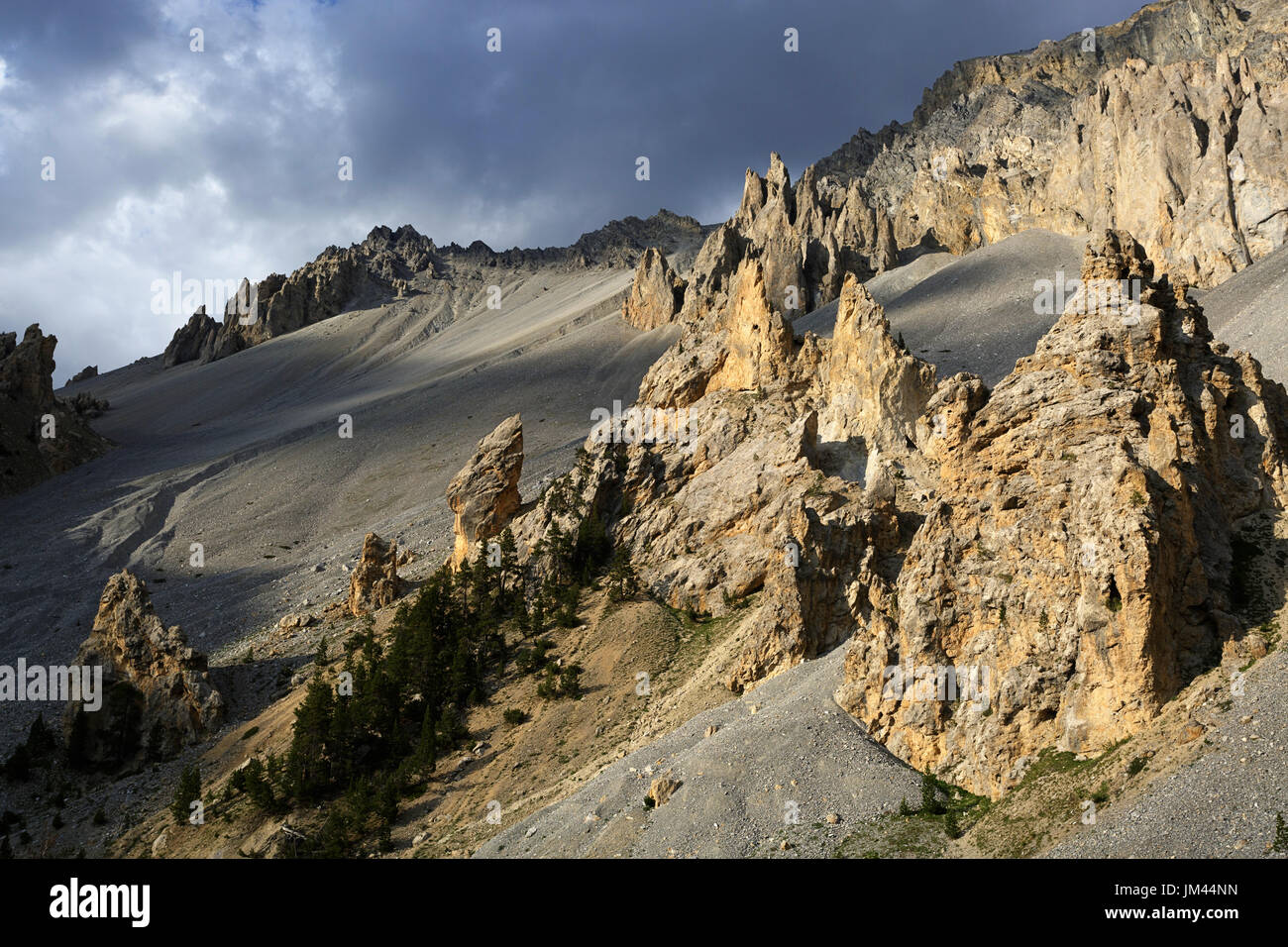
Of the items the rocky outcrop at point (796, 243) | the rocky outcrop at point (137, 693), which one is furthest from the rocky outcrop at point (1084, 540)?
the rocky outcrop at point (796, 243)

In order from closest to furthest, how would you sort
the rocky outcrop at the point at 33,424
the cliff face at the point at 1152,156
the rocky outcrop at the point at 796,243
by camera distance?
the cliff face at the point at 1152,156
the rocky outcrop at the point at 33,424
the rocky outcrop at the point at 796,243

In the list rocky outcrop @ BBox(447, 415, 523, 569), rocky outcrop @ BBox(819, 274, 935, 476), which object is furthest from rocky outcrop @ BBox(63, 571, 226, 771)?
rocky outcrop @ BBox(819, 274, 935, 476)

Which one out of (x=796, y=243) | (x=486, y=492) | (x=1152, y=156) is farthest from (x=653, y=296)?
(x=486, y=492)

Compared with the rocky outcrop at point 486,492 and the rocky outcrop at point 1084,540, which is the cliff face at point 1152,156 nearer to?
the rocky outcrop at point 486,492

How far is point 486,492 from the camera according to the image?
163 ft

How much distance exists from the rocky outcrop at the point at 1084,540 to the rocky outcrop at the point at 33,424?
10786 centimetres

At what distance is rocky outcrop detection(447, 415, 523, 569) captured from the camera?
160ft

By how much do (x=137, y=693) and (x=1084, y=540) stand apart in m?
43.1

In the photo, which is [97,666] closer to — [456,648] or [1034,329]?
[456,648]

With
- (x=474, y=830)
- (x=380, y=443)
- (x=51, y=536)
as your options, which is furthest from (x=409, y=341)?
(x=474, y=830)

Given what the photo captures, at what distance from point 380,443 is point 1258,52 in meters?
115

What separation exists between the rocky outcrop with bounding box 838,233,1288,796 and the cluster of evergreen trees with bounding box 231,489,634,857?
56.0ft

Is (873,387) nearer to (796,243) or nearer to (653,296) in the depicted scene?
(796,243)

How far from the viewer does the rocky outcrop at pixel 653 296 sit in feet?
469
